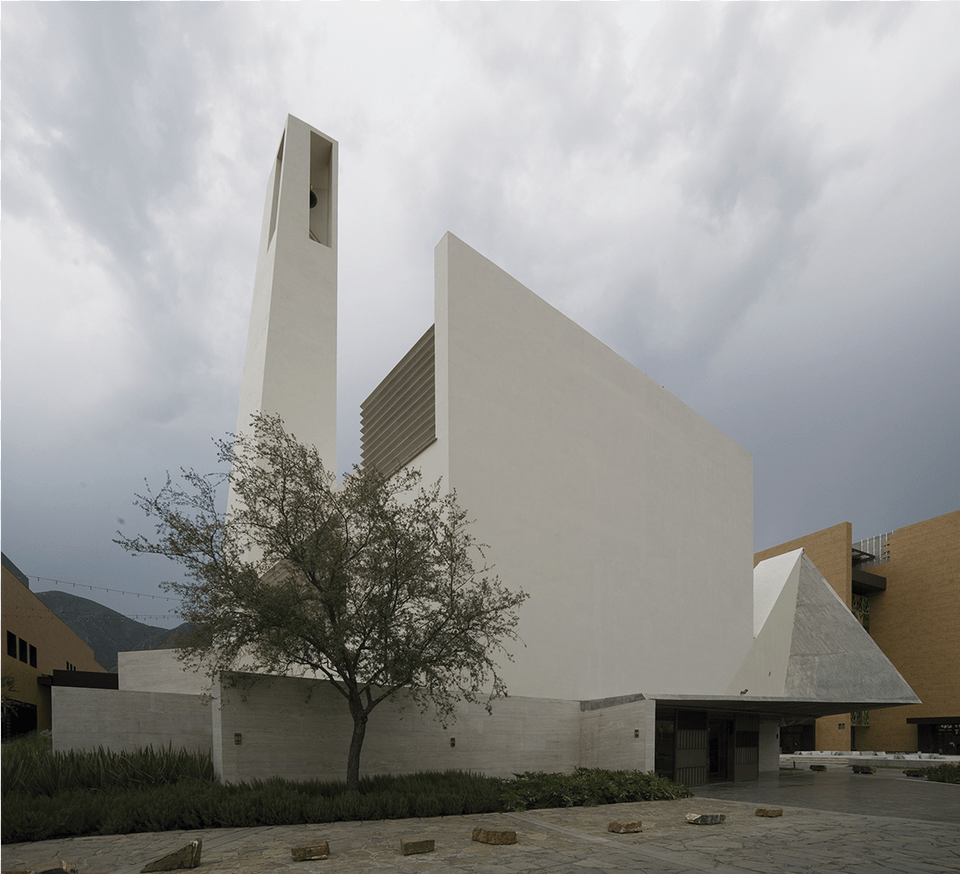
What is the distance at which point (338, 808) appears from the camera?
1162 centimetres

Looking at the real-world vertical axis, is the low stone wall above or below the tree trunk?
below

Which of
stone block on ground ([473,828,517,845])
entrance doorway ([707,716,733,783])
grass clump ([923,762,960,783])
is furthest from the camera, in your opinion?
grass clump ([923,762,960,783])

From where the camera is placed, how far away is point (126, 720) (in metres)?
13.6

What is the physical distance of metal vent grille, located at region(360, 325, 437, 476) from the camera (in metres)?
21.2

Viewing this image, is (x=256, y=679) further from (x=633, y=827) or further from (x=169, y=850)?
(x=633, y=827)

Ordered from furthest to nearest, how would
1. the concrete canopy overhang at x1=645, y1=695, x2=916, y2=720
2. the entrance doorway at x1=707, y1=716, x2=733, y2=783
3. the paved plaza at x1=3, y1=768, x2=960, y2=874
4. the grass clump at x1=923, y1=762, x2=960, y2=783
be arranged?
the grass clump at x1=923, y1=762, x2=960, y2=783 < the entrance doorway at x1=707, y1=716, x2=733, y2=783 < the concrete canopy overhang at x1=645, y1=695, x2=916, y2=720 < the paved plaza at x1=3, y1=768, x2=960, y2=874

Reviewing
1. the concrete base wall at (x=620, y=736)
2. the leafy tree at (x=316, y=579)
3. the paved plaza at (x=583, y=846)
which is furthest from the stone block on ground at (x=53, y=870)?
the concrete base wall at (x=620, y=736)

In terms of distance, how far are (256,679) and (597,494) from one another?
42.9 feet

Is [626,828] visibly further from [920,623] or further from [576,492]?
[920,623]

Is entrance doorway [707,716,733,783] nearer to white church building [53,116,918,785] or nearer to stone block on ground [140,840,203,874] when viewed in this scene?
white church building [53,116,918,785]

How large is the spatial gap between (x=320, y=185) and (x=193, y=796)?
87.6ft

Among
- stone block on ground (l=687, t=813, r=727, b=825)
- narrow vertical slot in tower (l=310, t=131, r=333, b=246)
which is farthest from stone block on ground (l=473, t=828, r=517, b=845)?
narrow vertical slot in tower (l=310, t=131, r=333, b=246)

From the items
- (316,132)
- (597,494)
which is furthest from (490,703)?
(316,132)

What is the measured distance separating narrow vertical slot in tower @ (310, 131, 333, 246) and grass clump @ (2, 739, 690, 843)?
22001mm
